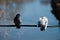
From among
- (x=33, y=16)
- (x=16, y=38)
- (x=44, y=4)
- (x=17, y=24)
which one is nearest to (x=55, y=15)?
(x=33, y=16)

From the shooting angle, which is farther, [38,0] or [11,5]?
[38,0]

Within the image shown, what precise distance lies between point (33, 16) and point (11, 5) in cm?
194

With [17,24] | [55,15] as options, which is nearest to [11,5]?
[55,15]

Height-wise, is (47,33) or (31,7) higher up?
(31,7)

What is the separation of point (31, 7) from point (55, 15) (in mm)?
1561

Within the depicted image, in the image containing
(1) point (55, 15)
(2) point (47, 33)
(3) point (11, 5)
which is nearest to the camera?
(2) point (47, 33)

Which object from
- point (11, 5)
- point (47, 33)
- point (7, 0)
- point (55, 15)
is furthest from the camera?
point (7, 0)

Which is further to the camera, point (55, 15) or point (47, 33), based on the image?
point (55, 15)

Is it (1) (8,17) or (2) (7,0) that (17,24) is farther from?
(2) (7,0)

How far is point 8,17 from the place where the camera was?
7637 millimetres

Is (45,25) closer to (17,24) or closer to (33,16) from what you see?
(17,24)

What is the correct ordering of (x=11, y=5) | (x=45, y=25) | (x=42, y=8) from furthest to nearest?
(x=11, y=5)
(x=42, y=8)
(x=45, y=25)

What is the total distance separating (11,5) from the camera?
29.8 feet

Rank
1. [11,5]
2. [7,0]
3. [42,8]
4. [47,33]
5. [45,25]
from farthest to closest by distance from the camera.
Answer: [7,0] < [11,5] < [42,8] < [47,33] < [45,25]
